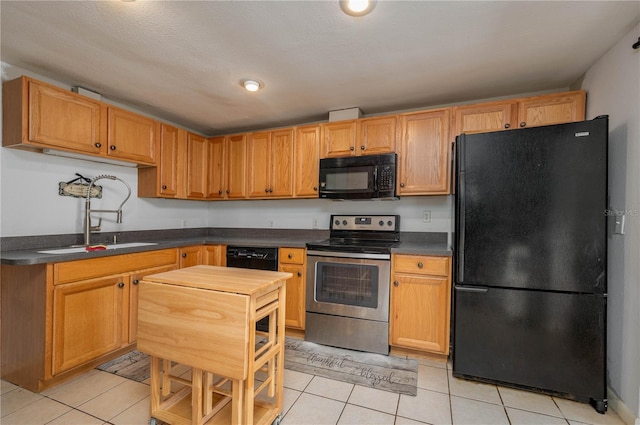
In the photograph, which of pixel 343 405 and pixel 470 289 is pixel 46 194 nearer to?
pixel 343 405

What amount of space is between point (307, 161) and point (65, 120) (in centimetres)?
210

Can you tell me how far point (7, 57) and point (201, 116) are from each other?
5.04 ft

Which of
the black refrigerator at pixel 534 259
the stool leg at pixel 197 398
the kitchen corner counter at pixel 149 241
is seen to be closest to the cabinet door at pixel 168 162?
the kitchen corner counter at pixel 149 241

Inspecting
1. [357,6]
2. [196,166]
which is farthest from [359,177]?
[196,166]

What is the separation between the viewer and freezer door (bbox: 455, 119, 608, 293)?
1.77 meters

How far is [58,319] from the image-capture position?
1936 millimetres

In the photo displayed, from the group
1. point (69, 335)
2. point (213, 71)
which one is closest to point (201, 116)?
point (213, 71)

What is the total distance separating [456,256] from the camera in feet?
6.96

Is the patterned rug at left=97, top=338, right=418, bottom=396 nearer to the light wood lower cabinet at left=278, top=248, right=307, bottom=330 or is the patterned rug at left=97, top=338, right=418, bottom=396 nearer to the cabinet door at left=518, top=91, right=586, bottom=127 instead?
the light wood lower cabinet at left=278, top=248, right=307, bottom=330

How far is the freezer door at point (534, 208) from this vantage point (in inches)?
69.6

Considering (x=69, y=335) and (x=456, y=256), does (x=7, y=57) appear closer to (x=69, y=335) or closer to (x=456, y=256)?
(x=69, y=335)

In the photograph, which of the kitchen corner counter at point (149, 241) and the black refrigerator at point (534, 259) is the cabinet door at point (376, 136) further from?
the kitchen corner counter at point (149, 241)

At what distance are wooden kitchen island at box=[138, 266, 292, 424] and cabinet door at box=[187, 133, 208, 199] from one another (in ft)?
6.80

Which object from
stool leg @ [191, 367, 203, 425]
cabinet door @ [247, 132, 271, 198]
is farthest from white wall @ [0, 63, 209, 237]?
stool leg @ [191, 367, 203, 425]
